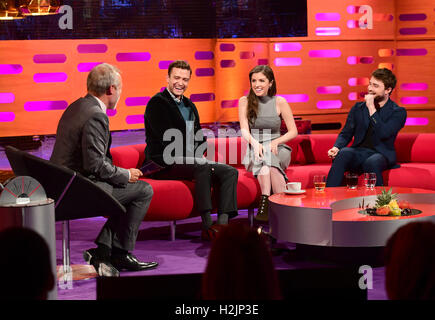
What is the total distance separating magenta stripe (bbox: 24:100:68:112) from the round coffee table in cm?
272

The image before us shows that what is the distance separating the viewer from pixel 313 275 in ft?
5.41

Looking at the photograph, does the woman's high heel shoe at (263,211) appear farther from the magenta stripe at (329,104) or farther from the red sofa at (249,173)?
the magenta stripe at (329,104)

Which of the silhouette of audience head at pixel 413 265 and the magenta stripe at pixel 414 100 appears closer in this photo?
the silhouette of audience head at pixel 413 265

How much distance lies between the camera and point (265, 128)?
19.5ft

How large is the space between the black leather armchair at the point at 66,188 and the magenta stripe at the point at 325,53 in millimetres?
4313

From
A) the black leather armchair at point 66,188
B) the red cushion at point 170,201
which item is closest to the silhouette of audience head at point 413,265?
the black leather armchair at point 66,188

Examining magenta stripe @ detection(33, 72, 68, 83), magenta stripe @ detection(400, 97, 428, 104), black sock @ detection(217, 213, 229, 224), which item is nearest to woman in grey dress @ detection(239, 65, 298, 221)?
black sock @ detection(217, 213, 229, 224)

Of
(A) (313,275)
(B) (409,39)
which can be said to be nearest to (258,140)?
(B) (409,39)

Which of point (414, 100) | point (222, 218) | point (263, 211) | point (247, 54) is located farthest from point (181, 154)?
point (414, 100)

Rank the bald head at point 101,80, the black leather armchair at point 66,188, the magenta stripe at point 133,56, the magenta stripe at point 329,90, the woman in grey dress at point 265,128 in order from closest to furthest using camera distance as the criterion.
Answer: the black leather armchair at point 66,188, the bald head at point 101,80, the woman in grey dress at point 265,128, the magenta stripe at point 133,56, the magenta stripe at point 329,90

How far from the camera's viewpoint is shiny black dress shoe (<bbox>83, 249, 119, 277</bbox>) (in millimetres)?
4301

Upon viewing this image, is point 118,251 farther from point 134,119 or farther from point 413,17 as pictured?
point 413,17

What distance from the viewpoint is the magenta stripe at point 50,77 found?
255 inches

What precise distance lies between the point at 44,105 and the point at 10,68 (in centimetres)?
45
